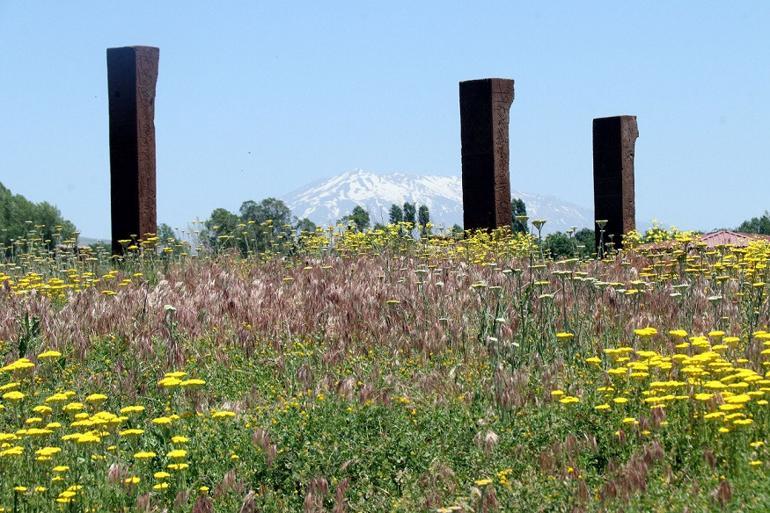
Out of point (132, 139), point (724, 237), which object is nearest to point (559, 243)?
point (724, 237)

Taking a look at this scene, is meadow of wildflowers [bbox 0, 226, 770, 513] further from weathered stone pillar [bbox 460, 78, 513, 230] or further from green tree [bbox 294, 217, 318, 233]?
weathered stone pillar [bbox 460, 78, 513, 230]

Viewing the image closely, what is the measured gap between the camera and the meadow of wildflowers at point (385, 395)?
17.9ft

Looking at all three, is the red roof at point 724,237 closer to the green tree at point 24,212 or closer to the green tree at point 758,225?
the green tree at point 758,225

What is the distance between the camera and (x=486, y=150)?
54.2 ft

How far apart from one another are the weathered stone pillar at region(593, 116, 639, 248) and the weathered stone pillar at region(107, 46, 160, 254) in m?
7.45

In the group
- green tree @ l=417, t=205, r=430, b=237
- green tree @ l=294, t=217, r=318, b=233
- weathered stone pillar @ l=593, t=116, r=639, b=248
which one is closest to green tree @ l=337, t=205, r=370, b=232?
green tree @ l=294, t=217, r=318, b=233

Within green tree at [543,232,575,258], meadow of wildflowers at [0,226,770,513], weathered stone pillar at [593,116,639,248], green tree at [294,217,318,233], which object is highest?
weathered stone pillar at [593,116,639,248]

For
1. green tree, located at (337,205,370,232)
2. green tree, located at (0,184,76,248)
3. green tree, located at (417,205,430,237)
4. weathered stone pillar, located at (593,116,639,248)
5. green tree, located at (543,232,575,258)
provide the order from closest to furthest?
green tree, located at (417,205,430,237) → green tree, located at (337,205,370,232) → weathered stone pillar, located at (593,116,639,248) → green tree, located at (543,232,575,258) → green tree, located at (0,184,76,248)

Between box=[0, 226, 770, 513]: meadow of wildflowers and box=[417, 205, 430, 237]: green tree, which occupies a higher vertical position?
box=[417, 205, 430, 237]: green tree

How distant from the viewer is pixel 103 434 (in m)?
5.88

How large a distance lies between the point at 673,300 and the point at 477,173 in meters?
7.88

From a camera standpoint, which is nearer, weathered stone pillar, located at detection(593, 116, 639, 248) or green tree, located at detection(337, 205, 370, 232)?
green tree, located at detection(337, 205, 370, 232)

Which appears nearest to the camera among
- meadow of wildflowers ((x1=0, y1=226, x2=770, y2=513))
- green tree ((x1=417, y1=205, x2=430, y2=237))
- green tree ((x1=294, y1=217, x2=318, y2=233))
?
meadow of wildflowers ((x1=0, y1=226, x2=770, y2=513))

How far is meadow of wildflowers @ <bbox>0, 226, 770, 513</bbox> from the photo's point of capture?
5465mm
